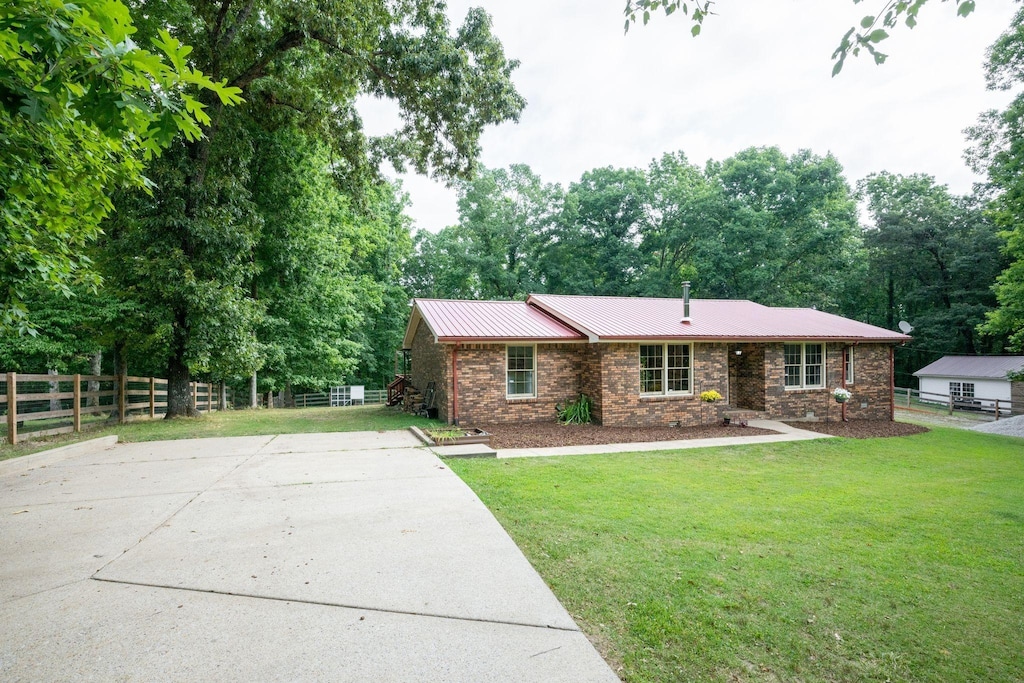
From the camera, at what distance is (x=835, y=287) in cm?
3031

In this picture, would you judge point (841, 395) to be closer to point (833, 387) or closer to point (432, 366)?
point (833, 387)

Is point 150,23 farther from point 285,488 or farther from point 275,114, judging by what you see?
point 285,488

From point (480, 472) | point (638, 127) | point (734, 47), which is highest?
point (638, 127)

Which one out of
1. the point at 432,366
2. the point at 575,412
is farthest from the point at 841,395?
the point at 432,366

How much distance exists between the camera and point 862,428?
44.9ft

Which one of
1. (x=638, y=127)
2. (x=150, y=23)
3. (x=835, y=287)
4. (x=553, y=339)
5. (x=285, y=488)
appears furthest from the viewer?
(x=835, y=287)

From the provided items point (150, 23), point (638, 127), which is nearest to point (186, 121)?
point (150, 23)

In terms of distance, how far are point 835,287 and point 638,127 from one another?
56.8 feet

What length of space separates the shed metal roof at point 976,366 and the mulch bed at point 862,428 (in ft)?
53.0

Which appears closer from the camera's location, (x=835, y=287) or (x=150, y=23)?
(x=150, y=23)

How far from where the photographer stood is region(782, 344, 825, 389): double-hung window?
1508 centimetres

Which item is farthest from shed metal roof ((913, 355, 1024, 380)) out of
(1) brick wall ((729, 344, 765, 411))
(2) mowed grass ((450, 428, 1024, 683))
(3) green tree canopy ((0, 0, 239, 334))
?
(3) green tree canopy ((0, 0, 239, 334))

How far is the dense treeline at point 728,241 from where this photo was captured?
98.6 feet

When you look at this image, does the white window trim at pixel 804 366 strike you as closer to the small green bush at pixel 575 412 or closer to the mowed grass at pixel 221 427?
the small green bush at pixel 575 412
